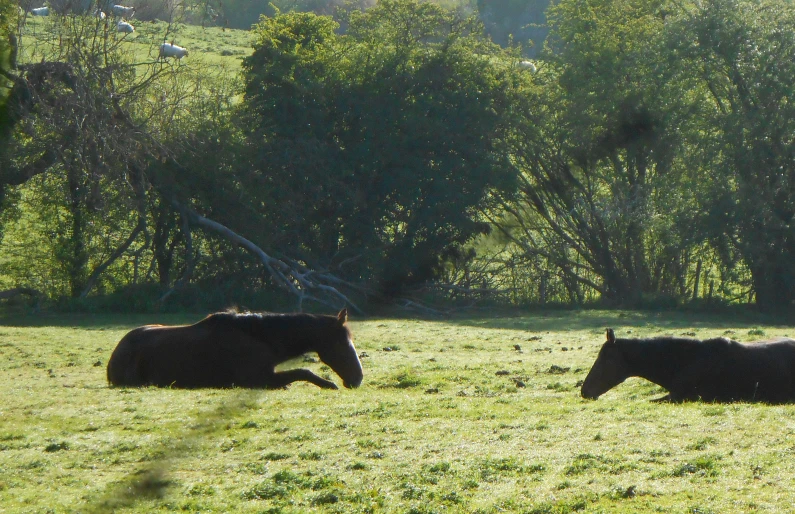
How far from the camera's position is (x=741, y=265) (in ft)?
85.6

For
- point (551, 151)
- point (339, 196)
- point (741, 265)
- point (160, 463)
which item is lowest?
point (160, 463)

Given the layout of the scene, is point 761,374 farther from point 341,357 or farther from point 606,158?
point 606,158

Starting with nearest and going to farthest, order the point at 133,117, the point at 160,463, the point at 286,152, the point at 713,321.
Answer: the point at 160,463 → the point at 133,117 → the point at 713,321 → the point at 286,152

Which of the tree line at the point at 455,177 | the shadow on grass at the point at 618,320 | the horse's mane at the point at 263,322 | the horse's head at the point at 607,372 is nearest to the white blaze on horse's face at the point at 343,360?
the horse's mane at the point at 263,322

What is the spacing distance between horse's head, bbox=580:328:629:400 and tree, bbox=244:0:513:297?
15822 mm

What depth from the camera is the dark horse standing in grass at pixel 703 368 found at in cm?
908

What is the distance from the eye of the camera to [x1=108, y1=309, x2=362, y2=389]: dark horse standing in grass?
1008 centimetres

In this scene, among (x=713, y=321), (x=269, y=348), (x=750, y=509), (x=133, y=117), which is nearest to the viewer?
(x=750, y=509)

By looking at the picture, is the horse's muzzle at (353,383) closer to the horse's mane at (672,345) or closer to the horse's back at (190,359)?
the horse's back at (190,359)

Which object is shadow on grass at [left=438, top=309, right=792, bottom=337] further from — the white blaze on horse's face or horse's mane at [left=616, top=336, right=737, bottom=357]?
the white blaze on horse's face

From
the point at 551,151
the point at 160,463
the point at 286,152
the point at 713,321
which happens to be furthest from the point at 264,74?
the point at 160,463

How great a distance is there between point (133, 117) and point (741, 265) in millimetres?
17366

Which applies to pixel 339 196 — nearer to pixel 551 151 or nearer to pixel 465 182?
pixel 465 182

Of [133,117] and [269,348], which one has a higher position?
[133,117]
